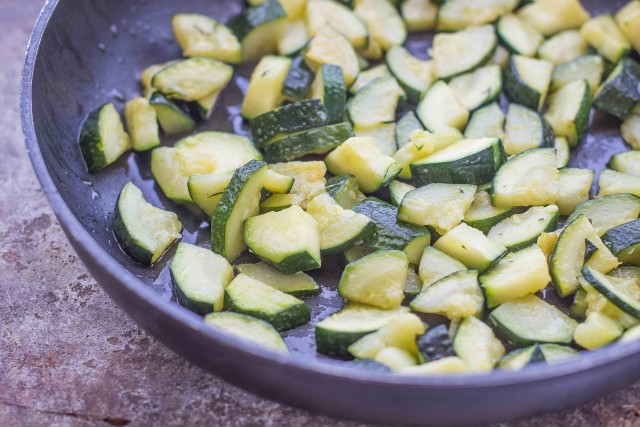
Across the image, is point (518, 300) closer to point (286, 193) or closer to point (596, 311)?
point (596, 311)

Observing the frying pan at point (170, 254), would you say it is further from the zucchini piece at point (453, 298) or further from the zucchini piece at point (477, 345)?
the zucchini piece at point (453, 298)

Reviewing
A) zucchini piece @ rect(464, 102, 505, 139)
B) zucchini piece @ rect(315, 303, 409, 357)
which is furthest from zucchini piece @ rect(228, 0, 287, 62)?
zucchini piece @ rect(315, 303, 409, 357)

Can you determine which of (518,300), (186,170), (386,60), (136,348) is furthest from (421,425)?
(386,60)

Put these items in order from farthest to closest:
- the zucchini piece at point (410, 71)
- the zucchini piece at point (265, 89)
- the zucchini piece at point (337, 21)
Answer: the zucchini piece at point (337, 21)
the zucchini piece at point (410, 71)
the zucchini piece at point (265, 89)

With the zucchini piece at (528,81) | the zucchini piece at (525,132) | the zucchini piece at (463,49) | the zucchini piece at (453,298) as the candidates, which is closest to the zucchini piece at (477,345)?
the zucchini piece at (453,298)

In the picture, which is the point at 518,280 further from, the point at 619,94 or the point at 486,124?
the point at 619,94

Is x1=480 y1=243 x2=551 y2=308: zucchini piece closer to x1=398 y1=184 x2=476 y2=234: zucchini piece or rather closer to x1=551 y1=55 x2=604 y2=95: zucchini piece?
x1=398 y1=184 x2=476 y2=234: zucchini piece
